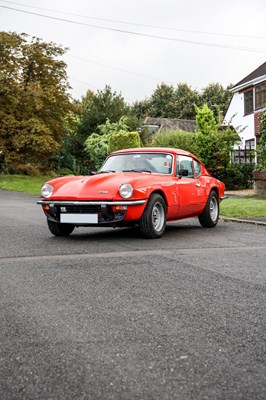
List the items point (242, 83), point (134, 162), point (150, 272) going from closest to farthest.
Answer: point (150, 272) < point (134, 162) < point (242, 83)

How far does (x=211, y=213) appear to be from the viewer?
36.9 ft

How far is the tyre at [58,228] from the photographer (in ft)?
31.3

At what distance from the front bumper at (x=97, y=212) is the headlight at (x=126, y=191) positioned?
9 cm

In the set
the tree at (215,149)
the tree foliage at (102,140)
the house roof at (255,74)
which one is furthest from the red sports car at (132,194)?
the tree foliage at (102,140)

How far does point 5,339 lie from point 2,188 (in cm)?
2629

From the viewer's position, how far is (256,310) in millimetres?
4551

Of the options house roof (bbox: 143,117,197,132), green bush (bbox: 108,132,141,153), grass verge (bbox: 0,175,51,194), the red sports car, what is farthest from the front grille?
house roof (bbox: 143,117,197,132)

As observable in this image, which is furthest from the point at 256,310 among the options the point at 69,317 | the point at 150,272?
the point at 150,272

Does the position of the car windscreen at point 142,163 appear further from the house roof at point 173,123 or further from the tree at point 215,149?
the house roof at point 173,123

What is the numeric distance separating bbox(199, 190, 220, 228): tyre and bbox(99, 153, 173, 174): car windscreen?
136 centimetres

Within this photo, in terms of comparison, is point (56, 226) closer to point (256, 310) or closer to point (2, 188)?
point (256, 310)

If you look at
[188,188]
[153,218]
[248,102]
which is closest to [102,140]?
[248,102]

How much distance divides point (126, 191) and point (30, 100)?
103 ft

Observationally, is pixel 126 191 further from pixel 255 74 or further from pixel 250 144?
pixel 255 74
